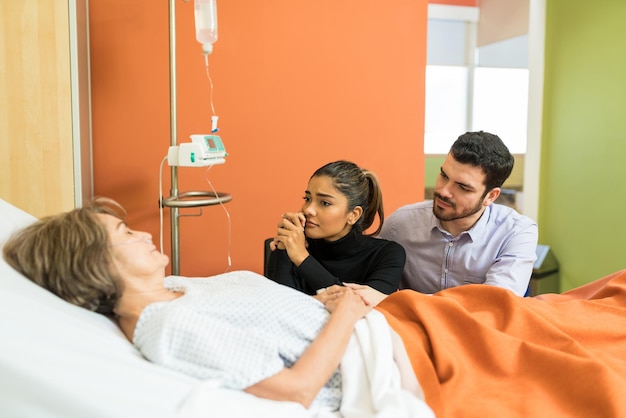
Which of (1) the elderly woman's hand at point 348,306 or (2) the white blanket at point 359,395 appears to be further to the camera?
(1) the elderly woman's hand at point 348,306

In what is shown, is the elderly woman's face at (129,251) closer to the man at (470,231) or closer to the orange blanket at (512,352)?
the orange blanket at (512,352)

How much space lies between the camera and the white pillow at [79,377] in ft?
3.48

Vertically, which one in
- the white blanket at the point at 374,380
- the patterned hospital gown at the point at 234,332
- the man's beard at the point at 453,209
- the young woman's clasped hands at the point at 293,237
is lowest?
the white blanket at the point at 374,380

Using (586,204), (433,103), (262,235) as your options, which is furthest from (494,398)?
(433,103)

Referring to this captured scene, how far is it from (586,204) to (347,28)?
1.88 metres

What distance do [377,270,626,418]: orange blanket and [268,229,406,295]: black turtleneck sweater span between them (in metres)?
0.39

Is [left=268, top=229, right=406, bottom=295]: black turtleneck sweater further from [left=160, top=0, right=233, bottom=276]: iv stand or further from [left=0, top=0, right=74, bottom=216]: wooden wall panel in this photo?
[left=0, top=0, right=74, bottom=216]: wooden wall panel

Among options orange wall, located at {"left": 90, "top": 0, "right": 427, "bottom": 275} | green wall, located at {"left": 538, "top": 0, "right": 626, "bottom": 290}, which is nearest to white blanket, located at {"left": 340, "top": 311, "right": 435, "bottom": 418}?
orange wall, located at {"left": 90, "top": 0, "right": 427, "bottom": 275}

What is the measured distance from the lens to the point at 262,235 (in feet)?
10.1

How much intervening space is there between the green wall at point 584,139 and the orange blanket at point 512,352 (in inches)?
83.8

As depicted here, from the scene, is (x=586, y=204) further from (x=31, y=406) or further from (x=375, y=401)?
(x=31, y=406)

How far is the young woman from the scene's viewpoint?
78.7 inches

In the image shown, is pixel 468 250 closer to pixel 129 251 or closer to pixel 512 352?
pixel 512 352

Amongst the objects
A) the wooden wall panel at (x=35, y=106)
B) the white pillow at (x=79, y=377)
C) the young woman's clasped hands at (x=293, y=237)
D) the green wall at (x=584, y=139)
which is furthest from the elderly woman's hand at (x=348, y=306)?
the green wall at (x=584, y=139)
